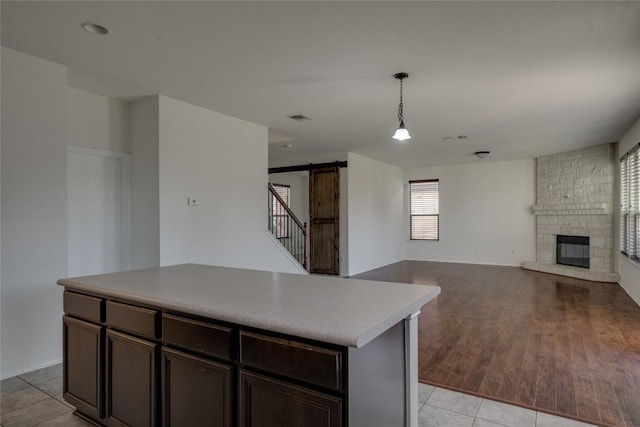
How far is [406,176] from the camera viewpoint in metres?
10.2

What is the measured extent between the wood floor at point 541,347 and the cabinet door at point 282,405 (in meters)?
1.83

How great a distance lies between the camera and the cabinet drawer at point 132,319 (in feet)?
6.12

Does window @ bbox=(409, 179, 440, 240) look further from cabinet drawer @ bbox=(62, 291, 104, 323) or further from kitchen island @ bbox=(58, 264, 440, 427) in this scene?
cabinet drawer @ bbox=(62, 291, 104, 323)

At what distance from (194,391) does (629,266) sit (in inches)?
272

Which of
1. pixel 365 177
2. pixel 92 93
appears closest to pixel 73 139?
pixel 92 93

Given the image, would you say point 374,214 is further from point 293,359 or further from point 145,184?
point 293,359

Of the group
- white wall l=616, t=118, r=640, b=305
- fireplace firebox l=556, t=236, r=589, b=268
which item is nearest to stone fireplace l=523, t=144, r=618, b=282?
fireplace firebox l=556, t=236, r=589, b=268

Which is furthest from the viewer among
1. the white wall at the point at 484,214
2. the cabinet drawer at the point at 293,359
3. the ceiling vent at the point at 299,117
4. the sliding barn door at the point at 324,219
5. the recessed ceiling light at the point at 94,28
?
the white wall at the point at 484,214

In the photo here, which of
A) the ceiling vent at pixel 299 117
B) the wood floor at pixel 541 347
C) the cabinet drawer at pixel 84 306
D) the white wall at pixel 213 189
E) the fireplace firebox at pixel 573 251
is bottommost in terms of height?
the wood floor at pixel 541 347

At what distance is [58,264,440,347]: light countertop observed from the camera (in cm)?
138

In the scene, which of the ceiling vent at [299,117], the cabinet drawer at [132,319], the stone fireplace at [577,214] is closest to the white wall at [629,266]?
the stone fireplace at [577,214]

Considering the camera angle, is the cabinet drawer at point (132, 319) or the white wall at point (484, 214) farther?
the white wall at point (484, 214)

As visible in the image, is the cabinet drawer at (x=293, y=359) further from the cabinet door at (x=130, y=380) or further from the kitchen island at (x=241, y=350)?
the cabinet door at (x=130, y=380)

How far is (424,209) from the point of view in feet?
33.1
